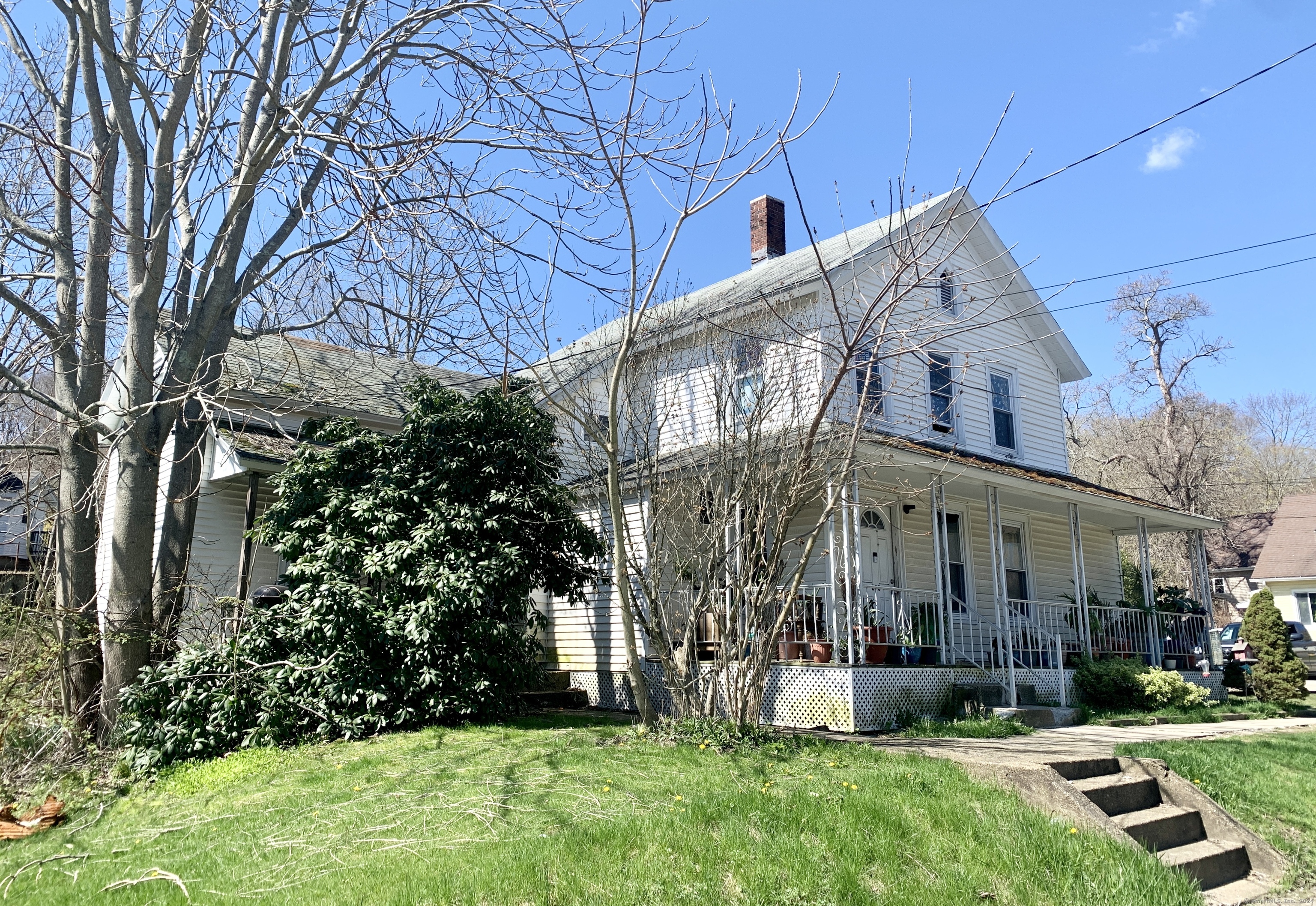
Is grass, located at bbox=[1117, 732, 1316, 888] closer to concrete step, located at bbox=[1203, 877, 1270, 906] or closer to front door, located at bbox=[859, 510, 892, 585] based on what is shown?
concrete step, located at bbox=[1203, 877, 1270, 906]

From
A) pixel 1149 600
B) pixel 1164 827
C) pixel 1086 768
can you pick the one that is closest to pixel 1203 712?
pixel 1149 600

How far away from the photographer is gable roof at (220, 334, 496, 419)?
13.2m

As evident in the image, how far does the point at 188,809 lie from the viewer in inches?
299

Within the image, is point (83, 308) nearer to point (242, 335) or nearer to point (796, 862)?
point (242, 335)

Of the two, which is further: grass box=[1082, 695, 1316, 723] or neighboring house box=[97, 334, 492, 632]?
grass box=[1082, 695, 1316, 723]

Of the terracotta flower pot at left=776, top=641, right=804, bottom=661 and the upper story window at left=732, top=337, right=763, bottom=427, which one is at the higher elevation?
the upper story window at left=732, top=337, right=763, bottom=427

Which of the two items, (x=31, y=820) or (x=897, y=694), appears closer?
(x=31, y=820)

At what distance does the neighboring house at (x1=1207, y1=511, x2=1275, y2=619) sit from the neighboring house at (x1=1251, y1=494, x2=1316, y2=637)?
4.80 metres

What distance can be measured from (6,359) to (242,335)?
183 inches

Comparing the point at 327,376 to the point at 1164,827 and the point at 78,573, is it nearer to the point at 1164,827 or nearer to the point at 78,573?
the point at 78,573

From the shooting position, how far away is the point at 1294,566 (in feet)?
123

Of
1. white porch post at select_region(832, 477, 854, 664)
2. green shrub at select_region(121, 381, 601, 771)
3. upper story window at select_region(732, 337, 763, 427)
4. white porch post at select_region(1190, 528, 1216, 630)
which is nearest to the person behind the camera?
upper story window at select_region(732, 337, 763, 427)

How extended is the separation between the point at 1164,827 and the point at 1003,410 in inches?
477

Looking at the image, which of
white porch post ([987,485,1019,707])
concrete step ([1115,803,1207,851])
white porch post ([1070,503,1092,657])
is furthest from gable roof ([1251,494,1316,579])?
concrete step ([1115,803,1207,851])
